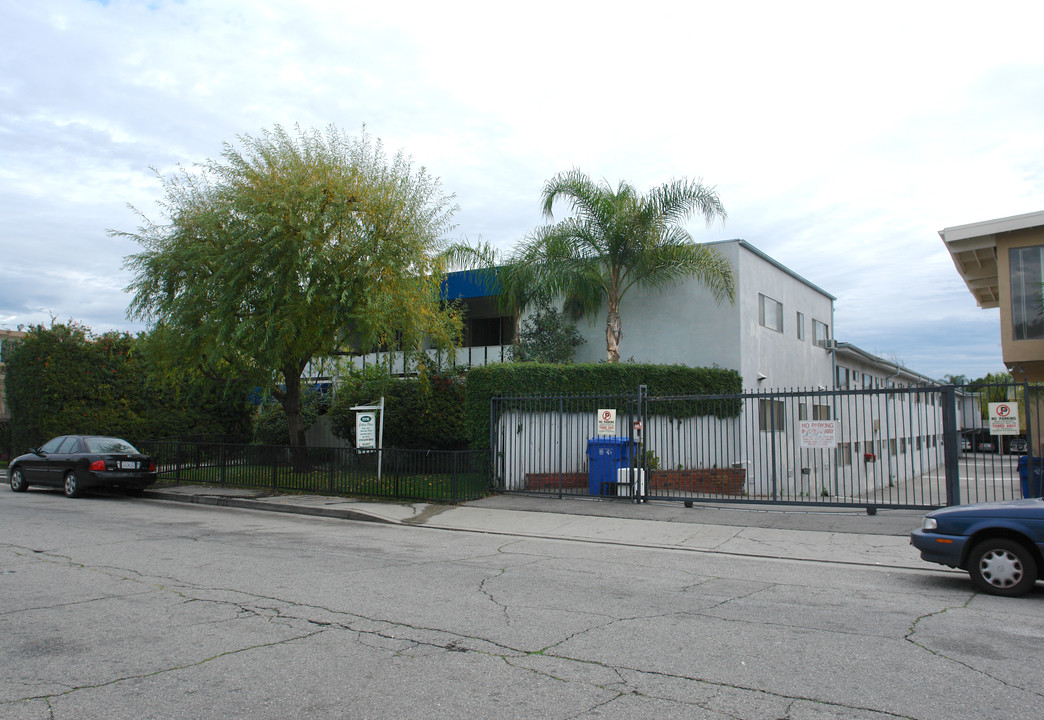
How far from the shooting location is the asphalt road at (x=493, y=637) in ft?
14.4

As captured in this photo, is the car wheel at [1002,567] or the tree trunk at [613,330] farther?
the tree trunk at [613,330]

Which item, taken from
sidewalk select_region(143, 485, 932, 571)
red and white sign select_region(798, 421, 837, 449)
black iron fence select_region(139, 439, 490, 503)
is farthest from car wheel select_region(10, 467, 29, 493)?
red and white sign select_region(798, 421, 837, 449)

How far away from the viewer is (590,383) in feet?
61.8

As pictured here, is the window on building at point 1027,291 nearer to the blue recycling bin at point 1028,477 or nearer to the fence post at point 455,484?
the blue recycling bin at point 1028,477

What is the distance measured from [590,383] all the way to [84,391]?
16009 mm

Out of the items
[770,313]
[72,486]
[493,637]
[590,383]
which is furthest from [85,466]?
[770,313]

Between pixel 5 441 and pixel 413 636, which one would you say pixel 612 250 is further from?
pixel 5 441

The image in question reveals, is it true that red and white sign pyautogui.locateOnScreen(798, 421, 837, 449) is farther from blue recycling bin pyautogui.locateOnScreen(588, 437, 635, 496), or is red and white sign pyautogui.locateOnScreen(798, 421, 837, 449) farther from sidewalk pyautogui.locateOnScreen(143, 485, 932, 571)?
blue recycling bin pyautogui.locateOnScreen(588, 437, 635, 496)

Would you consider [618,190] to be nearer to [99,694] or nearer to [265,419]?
[265,419]

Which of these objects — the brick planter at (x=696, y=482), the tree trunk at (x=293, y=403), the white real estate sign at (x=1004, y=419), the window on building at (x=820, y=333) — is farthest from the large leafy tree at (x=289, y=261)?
the window on building at (x=820, y=333)

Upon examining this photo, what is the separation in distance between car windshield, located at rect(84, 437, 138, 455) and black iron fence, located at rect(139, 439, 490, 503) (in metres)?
1.54

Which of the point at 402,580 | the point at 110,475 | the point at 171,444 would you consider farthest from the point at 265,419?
the point at 402,580

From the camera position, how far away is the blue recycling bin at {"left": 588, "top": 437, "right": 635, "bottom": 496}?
15.4 m

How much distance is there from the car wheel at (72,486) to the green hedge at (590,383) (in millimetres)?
8825
